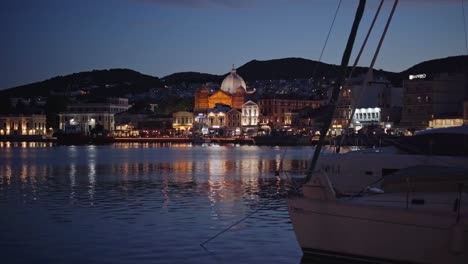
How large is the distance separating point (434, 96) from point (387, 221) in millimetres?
120277

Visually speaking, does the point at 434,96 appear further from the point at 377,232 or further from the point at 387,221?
the point at 387,221

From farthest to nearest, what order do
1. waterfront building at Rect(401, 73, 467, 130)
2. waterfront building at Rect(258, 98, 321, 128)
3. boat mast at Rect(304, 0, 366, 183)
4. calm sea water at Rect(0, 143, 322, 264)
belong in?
waterfront building at Rect(258, 98, 321, 128) → waterfront building at Rect(401, 73, 467, 130) → calm sea water at Rect(0, 143, 322, 264) → boat mast at Rect(304, 0, 366, 183)

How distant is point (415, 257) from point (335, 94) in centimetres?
486

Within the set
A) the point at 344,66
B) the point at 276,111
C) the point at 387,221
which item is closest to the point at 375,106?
the point at 276,111

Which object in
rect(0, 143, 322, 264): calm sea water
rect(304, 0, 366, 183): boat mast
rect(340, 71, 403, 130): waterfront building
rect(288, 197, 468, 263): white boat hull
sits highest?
rect(340, 71, 403, 130): waterfront building

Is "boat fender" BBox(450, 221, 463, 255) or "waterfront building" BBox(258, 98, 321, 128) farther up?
"waterfront building" BBox(258, 98, 321, 128)

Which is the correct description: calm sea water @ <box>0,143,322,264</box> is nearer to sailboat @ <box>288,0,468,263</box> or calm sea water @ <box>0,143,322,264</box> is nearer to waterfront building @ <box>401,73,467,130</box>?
sailboat @ <box>288,0,468,263</box>

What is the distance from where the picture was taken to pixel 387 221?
15.1 metres

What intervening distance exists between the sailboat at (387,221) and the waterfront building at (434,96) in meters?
116

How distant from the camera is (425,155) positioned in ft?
82.0

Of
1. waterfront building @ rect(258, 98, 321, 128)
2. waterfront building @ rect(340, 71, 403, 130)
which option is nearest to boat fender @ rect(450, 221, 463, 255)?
waterfront building @ rect(340, 71, 403, 130)

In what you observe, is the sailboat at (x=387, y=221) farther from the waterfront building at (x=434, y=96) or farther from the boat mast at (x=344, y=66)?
the waterfront building at (x=434, y=96)

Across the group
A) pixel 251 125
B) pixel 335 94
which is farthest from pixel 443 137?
pixel 251 125

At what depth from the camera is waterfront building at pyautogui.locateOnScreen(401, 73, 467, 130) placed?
429 ft
